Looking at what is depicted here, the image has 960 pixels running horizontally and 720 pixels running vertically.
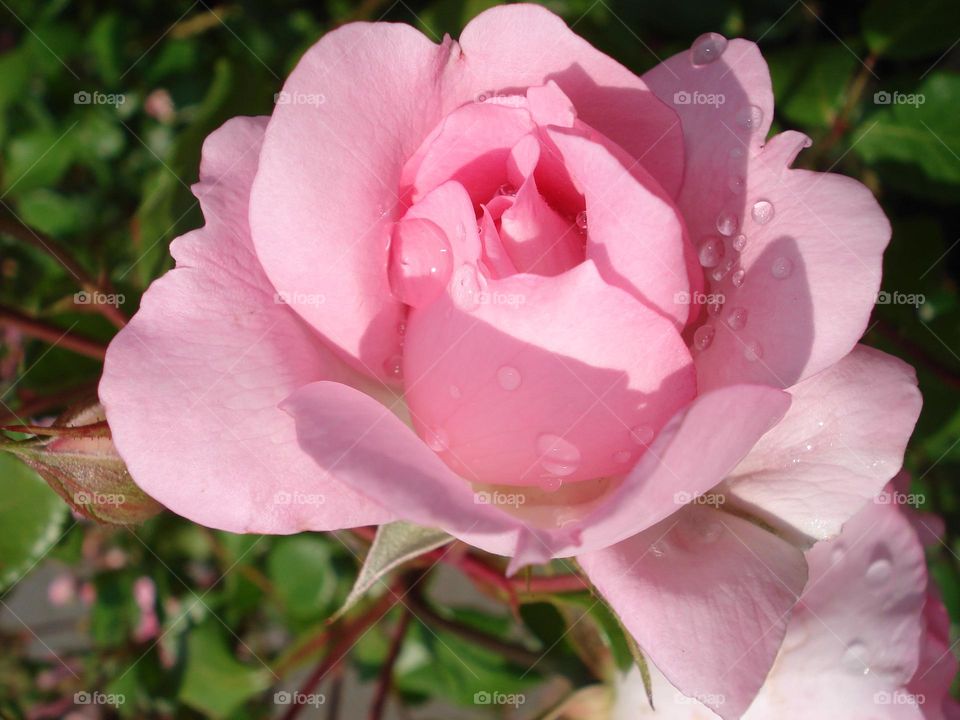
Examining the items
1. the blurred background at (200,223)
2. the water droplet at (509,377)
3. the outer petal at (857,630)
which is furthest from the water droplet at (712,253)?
the blurred background at (200,223)

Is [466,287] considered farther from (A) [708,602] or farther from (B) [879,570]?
(B) [879,570]

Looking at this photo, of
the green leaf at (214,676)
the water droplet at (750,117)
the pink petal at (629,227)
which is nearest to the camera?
the pink petal at (629,227)

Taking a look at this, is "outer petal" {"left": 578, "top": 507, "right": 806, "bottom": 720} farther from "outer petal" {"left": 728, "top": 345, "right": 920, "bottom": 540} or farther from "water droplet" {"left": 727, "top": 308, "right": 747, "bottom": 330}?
"water droplet" {"left": 727, "top": 308, "right": 747, "bottom": 330}

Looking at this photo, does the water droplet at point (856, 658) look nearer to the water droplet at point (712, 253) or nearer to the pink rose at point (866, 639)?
the pink rose at point (866, 639)

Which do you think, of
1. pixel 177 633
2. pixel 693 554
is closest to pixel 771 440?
pixel 693 554

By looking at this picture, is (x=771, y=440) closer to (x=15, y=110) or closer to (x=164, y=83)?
(x=164, y=83)

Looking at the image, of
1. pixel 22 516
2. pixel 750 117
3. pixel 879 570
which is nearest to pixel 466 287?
pixel 750 117
